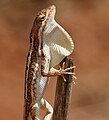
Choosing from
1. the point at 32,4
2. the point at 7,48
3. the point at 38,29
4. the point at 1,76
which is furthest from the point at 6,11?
the point at 38,29

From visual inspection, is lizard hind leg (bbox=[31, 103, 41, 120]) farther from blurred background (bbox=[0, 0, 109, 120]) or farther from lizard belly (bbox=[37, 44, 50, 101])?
blurred background (bbox=[0, 0, 109, 120])

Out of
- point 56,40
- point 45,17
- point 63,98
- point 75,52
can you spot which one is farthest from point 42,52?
point 75,52

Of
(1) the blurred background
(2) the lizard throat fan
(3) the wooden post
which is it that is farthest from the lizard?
(1) the blurred background

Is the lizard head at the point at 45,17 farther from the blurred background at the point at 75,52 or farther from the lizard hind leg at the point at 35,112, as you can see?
the blurred background at the point at 75,52

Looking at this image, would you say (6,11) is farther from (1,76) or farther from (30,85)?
(30,85)

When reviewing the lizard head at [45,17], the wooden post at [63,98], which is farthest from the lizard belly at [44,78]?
the wooden post at [63,98]

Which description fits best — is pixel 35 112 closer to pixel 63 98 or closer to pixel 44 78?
pixel 44 78
